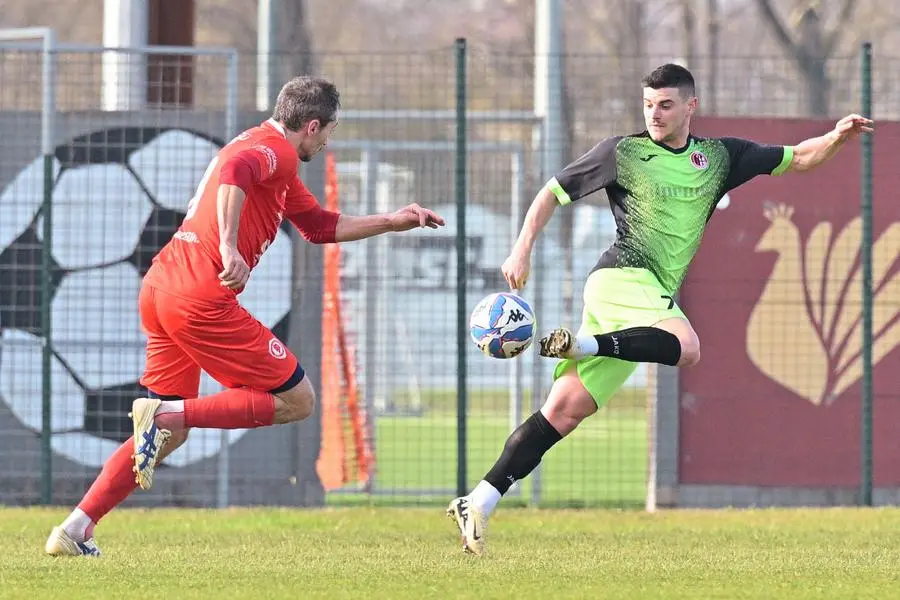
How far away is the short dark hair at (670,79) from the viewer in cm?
812

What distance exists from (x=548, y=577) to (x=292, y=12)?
28016 millimetres

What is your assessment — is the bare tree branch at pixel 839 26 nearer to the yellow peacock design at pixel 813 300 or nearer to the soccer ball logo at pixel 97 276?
the yellow peacock design at pixel 813 300

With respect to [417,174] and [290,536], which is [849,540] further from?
[417,174]

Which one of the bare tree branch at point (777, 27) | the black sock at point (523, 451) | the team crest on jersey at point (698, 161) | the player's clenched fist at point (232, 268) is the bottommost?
the black sock at point (523, 451)

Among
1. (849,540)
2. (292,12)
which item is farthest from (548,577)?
(292,12)

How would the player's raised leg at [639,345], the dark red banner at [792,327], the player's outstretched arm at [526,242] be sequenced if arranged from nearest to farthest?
the player's raised leg at [639,345], the player's outstretched arm at [526,242], the dark red banner at [792,327]

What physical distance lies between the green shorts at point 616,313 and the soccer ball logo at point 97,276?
413cm

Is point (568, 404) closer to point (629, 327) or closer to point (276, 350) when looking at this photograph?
point (629, 327)

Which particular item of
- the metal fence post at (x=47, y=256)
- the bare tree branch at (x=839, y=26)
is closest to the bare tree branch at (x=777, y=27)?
the bare tree branch at (x=839, y=26)

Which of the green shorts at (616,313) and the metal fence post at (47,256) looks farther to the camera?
the metal fence post at (47,256)

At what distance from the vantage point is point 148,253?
11.8 meters

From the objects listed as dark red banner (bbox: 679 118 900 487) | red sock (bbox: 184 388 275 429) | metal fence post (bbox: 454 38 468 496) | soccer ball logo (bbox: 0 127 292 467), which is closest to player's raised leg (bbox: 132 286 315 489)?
red sock (bbox: 184 388 275 429)

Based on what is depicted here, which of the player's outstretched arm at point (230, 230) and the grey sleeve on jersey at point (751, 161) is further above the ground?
the grey sleeve on jersey at point (751, 161)

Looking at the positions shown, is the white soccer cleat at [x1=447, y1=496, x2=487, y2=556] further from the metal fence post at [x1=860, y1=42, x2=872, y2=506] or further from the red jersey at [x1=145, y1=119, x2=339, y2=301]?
the metal fence post at [x1=860, y1=42, x2=872, y2=506]
